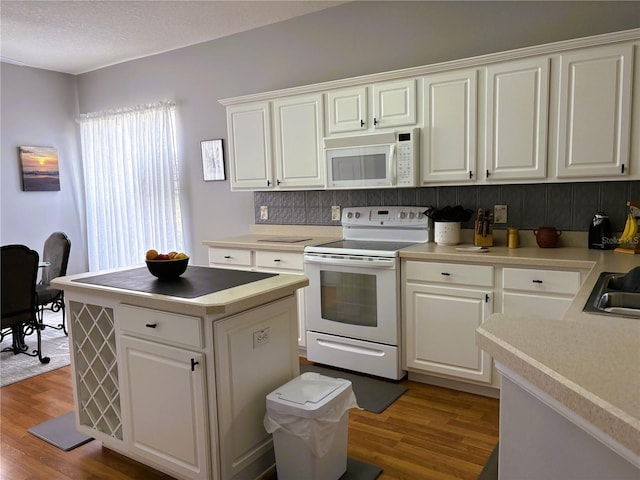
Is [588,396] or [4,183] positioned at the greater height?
[4,183]

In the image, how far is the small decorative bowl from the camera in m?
2.38

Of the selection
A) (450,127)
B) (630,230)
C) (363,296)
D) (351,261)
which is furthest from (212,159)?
(630,230)

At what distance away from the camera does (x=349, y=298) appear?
132 inches

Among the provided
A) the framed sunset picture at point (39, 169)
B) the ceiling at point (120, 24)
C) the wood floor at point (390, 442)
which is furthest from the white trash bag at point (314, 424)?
the framed sunset picture at point (39, 169)

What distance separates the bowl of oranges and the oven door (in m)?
1.20

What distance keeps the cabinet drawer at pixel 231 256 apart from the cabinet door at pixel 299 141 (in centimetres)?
65

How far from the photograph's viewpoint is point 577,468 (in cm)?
88

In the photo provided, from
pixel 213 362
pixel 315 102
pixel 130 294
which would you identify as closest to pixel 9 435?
pixel 130 294

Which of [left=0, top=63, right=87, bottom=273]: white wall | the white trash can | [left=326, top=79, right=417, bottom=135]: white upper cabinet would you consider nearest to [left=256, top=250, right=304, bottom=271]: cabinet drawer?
[left=326, top=79, right=417, bottom=135]: white upper cabinet

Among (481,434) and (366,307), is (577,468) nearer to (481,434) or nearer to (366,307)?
(481,434)

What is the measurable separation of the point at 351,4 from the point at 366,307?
2.40m

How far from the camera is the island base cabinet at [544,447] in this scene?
82 centimetres

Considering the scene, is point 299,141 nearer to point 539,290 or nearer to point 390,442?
point 539,290

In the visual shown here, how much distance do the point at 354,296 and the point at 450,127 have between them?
130cm
